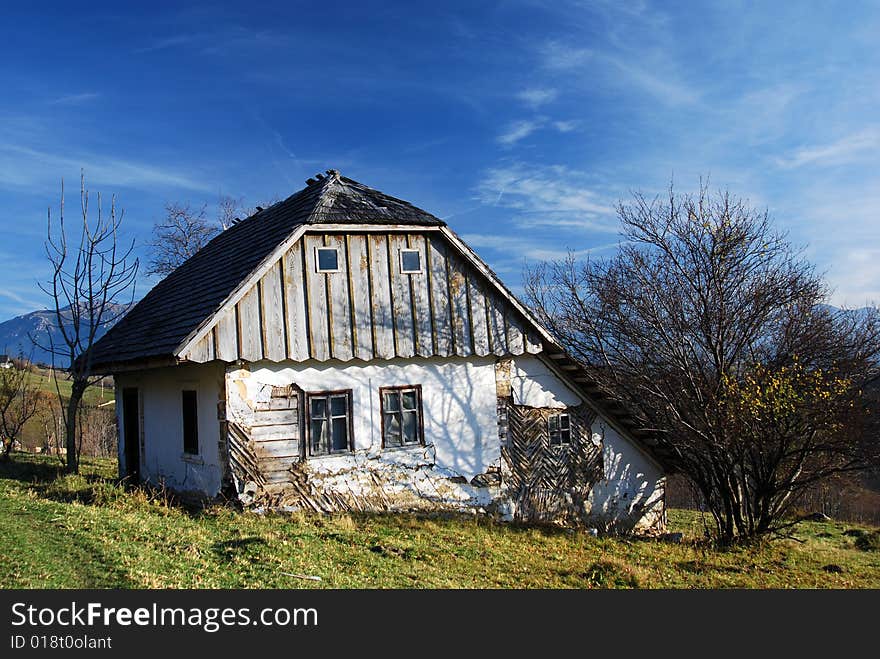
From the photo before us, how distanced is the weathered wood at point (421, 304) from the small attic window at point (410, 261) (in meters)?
0.06

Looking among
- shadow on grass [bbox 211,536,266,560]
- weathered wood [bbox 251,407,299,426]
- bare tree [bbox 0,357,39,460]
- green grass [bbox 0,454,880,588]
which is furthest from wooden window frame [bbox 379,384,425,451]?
bare tree [bbox 0,357,39,460]

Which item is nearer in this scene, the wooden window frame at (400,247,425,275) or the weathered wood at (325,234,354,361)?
the weathered wood at (325,234,354,361)

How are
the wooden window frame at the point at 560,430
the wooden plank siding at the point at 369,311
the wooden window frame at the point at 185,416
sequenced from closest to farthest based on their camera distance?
the wooden plank siding at the point at 369,311, the wooden window frame at the point at 185,416, the wooden window frame at the point at 560,430

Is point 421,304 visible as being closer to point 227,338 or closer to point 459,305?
point 459,305

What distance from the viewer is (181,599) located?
6504mm

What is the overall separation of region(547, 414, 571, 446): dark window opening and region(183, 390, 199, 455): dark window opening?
295 inches

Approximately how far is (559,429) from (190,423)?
313 inches

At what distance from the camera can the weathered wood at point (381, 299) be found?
13430 mm

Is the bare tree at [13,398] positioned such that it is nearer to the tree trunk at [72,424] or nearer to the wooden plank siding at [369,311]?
the tree trunk at [72,424]

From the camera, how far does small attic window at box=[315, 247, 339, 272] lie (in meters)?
13.2

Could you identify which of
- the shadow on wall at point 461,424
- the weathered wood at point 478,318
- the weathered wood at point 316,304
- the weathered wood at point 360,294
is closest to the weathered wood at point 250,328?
the weathered wood at point 316,304

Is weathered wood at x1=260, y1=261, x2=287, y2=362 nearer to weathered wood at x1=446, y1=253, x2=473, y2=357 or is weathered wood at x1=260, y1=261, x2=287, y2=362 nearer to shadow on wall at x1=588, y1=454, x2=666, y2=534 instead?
weathered wood at x1=446, y1=253, x2=473, y2=357

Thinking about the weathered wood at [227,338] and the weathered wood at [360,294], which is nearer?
the weathered wood at [227,338]

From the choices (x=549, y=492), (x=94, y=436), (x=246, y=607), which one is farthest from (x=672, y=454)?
(x=94, y=436)
